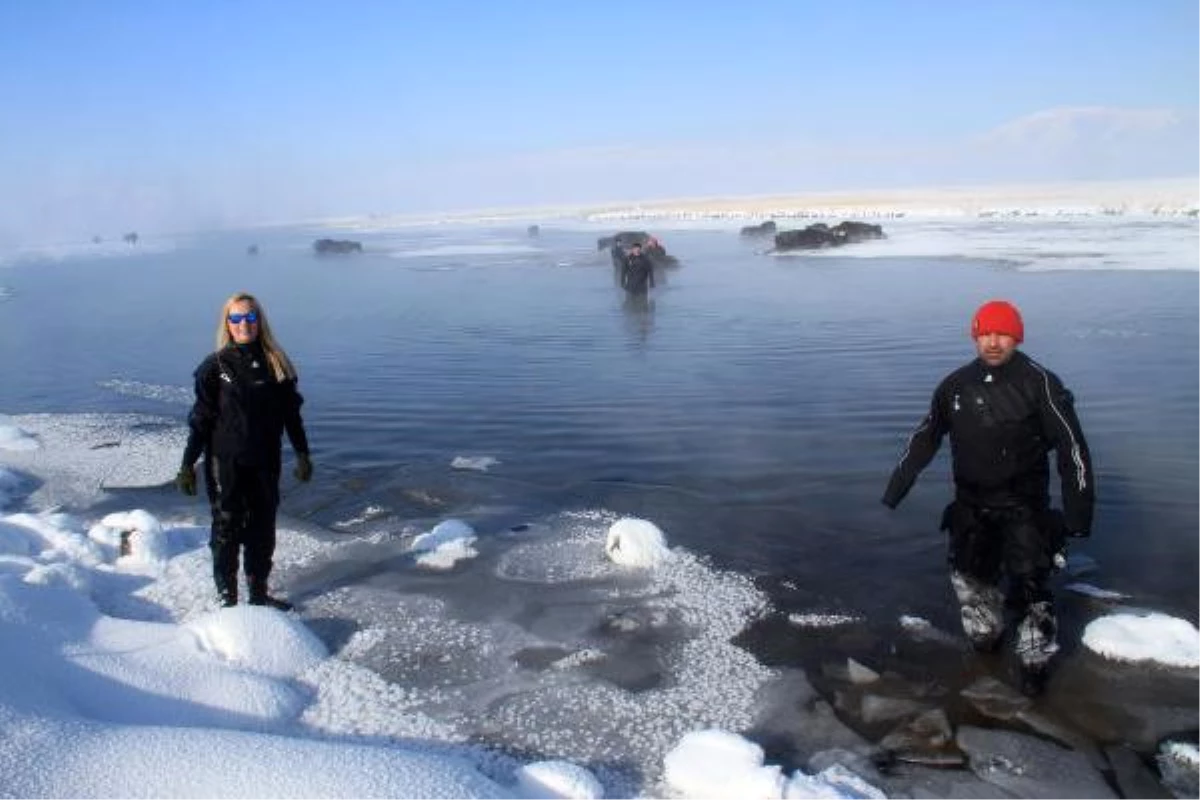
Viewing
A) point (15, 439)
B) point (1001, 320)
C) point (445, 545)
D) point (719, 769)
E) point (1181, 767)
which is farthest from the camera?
point (15, 439)

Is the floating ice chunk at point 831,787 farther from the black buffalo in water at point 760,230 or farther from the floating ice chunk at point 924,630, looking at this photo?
the black buffalo in water at point 760,230

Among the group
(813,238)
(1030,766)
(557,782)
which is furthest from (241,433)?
(813,238)

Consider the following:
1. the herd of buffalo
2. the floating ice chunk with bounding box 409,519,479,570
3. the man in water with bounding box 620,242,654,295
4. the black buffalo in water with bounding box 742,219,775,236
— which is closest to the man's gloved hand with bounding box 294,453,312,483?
the floating ice chunk with bounding box 409,519,479,570

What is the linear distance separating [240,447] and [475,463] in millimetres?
3680

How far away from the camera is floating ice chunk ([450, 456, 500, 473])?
840 centimetres

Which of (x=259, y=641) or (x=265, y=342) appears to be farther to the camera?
(x=265, y=342)

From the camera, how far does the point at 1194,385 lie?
1045 centimetres

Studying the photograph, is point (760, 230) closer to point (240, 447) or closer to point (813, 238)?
point (813, 238)

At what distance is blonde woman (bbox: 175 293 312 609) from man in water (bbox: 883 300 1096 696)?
3572mm

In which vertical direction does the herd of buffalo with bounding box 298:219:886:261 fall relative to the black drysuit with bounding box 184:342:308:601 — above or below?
above

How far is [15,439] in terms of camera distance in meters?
9.62

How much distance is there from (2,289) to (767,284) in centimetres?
2523

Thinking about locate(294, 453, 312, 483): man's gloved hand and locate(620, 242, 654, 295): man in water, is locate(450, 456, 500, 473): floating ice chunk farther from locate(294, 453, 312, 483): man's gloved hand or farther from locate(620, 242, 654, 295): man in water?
locate(620, 242, 654, 295): man in water

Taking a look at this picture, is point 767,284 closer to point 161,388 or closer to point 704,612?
point 161,388
